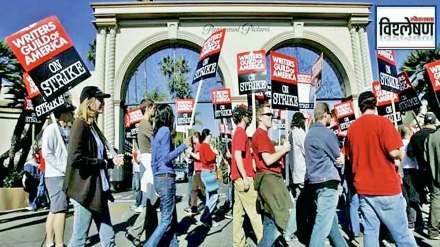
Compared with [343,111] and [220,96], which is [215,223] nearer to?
[343,111]

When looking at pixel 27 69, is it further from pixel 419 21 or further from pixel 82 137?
pixel 419 21

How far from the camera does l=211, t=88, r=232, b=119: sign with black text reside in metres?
17.3

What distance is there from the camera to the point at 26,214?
1102 centimetres

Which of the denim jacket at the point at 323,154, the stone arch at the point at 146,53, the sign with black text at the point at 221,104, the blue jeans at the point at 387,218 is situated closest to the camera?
the blue jeans at the point at 387,218

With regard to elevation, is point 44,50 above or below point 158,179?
above

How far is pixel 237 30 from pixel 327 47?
5.08 metres

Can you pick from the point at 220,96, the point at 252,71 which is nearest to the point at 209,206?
the point at 252,71

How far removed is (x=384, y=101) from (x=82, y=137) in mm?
10648

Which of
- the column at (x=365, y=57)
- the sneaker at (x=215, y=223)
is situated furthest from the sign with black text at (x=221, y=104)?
the column at (x=365, y=57)

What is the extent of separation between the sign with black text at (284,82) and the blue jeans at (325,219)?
4.17 meters

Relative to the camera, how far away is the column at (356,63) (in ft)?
85.1

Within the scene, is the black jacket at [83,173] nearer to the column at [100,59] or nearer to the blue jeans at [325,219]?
the blue jeans at [325,219]

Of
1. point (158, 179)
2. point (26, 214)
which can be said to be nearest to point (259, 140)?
point (158, 179)

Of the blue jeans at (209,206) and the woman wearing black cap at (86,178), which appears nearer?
the woman wearing black cap at (86,178)
